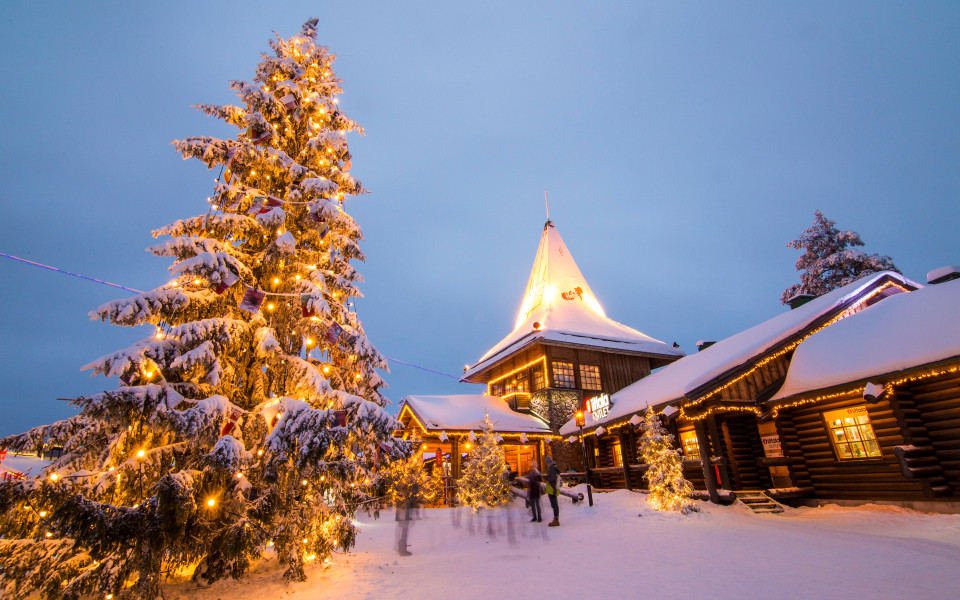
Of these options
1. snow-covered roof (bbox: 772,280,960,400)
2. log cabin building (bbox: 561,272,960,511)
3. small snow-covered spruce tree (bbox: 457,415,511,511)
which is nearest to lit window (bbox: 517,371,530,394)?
log cabin building (bbox: 561,272,960,511)

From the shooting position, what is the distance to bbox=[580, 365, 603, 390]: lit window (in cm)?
2614

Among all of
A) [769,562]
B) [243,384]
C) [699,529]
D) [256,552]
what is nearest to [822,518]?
[699,529]

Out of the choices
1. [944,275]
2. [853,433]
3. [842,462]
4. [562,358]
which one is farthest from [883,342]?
[562,358]

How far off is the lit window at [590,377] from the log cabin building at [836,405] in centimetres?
695

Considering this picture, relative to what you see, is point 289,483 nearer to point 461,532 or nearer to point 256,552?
point 256,552

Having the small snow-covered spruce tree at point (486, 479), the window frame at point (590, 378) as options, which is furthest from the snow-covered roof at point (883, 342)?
the window frame at point (590, 378)

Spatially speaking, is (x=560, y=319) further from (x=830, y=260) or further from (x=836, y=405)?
(x=830, y=260)

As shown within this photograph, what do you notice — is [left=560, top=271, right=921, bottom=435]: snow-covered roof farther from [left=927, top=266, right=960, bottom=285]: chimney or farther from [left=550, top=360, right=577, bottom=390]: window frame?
[left=550, top=360, right=577, bottom=390]: window frame

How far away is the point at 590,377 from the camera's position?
2644 centimetres

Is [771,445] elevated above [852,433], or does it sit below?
below

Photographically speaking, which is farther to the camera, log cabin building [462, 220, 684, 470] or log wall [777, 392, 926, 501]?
log cabin building [462, 220, 684, 470]

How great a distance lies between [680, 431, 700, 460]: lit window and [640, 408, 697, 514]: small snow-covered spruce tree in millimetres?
5260

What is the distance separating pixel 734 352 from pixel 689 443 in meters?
4.91

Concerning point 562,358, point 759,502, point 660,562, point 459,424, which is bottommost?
point 660,562
